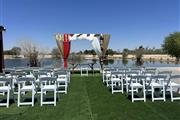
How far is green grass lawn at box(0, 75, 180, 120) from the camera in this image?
257 inches

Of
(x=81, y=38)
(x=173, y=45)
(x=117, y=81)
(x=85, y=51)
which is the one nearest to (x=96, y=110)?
(x=117, y=81)

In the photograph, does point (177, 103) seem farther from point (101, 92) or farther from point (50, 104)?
point (50, 104)

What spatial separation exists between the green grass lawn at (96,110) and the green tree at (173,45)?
24.6 meters

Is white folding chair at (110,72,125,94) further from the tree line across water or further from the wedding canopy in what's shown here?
the tree line across water

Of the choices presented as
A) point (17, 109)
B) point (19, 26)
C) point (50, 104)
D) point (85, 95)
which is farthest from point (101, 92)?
point (19, 26)

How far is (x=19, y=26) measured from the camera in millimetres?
40500

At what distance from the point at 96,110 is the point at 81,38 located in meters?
10.6

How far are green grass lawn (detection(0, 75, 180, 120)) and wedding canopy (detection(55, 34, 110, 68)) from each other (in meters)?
8.81

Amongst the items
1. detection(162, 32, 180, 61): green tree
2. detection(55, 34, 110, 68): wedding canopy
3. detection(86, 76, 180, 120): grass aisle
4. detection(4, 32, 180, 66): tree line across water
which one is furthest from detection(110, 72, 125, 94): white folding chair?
detection(162, 32, 180, 61): green tree

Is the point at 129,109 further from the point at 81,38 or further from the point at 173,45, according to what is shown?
the point at 173,45

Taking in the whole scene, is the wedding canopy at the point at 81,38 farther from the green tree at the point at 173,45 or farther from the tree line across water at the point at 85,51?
the green tree at the point at 173,45

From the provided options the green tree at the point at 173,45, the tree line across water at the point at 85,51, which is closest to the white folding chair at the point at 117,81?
the tree line across water at the point at 85,51

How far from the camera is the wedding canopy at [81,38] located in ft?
57.2

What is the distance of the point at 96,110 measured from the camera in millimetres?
7137
